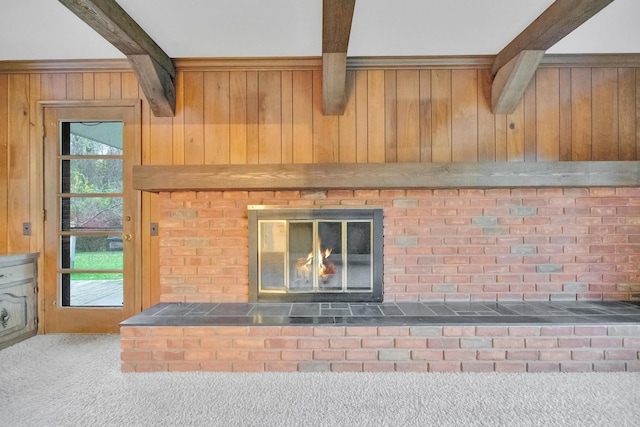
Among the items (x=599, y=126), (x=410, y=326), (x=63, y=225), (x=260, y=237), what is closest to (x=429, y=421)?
(x=410, y=326)

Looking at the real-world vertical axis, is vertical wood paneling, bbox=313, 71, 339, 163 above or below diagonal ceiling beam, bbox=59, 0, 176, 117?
below

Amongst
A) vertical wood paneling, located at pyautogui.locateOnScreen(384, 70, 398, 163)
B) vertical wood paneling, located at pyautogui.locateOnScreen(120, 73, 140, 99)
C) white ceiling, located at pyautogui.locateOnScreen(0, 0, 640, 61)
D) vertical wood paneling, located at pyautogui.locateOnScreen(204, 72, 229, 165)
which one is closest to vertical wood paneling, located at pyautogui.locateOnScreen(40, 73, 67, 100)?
white ceiling, located at pyautogui.locateOnScreen(0, 0, 640, 61)

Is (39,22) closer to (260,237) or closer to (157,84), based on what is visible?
(157,84)

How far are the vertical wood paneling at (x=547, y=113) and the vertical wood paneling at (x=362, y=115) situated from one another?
133cm

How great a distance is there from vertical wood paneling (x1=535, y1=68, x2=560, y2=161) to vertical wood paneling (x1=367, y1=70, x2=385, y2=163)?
122 cm

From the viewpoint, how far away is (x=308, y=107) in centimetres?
243

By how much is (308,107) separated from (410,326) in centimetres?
176

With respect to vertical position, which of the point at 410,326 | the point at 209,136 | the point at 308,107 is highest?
the point at 308,107

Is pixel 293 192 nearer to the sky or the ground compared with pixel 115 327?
nearer to the sky

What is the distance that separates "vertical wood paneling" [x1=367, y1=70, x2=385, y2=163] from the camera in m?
2.43

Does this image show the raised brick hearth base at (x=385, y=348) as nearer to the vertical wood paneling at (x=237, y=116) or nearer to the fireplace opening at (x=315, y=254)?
the fireplace opening at (x=315, y=254)

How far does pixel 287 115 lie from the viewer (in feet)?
8.00

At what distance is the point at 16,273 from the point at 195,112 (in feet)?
6.19

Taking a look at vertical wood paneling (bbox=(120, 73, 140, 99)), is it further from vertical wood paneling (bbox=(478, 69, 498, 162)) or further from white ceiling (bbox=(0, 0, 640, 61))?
vertical wood paneling (bbox=(478, 69, 498, 162))
